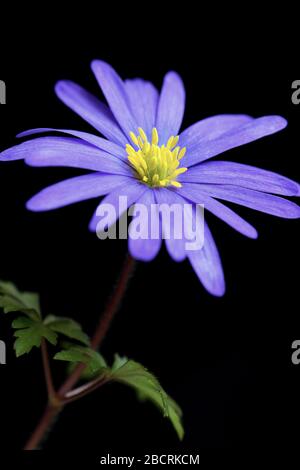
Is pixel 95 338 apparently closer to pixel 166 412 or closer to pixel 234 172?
pixel 166 412

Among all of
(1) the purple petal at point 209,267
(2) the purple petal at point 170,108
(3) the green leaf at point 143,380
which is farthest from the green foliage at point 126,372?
(2) the purple petal at point 170,108

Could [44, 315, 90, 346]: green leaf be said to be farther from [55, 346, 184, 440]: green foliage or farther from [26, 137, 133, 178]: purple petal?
[26, 137, 133, 178]: purple petal

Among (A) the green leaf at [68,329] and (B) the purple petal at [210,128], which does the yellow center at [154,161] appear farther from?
(A) the green leaf at [68,329]

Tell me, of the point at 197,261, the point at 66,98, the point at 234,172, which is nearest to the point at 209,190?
the point at 234,172

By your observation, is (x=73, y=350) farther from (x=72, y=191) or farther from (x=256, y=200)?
(x=256, y=200)

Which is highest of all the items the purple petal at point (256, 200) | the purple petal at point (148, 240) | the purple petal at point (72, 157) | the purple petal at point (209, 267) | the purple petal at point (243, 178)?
the purple petal at point (72, 157)

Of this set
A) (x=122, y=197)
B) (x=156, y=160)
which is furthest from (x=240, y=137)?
(x=122, y=197)

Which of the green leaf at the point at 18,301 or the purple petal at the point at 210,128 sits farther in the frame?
the purple petal at the point at 210,128

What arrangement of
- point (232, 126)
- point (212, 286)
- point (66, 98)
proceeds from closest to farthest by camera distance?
1. point (212, 286)
2. point (66, 98)
3. point (232, 126)
